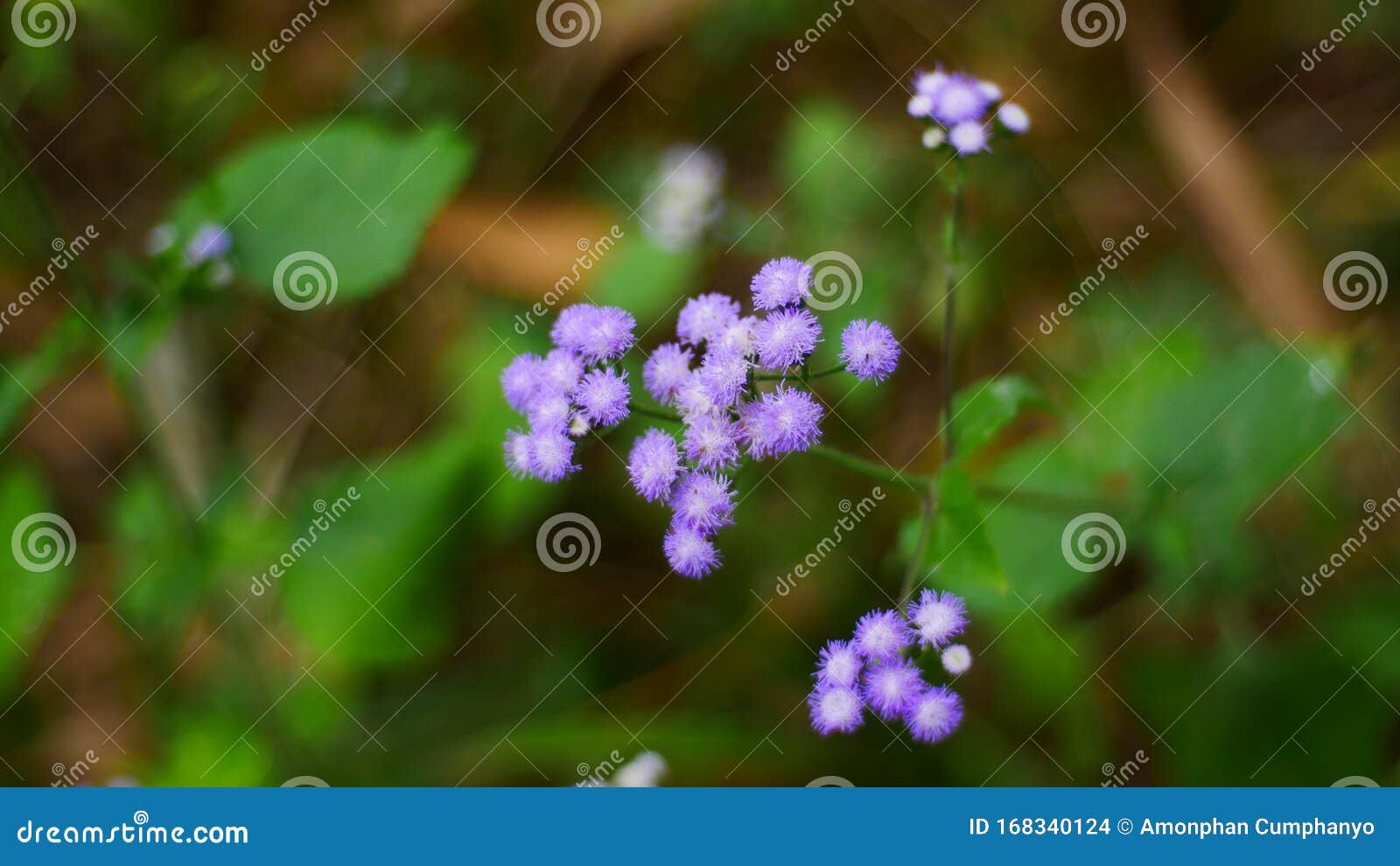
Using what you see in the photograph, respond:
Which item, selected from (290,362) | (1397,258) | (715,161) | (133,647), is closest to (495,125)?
(715,161)

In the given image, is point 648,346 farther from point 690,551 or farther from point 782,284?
point 690,551

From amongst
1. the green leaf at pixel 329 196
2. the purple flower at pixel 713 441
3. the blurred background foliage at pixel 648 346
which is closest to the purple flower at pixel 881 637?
the purple flower at pixel 713 441

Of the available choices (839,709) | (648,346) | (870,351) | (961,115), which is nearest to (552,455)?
(870,351)

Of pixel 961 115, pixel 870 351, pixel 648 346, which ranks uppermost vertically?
pixel 961 115

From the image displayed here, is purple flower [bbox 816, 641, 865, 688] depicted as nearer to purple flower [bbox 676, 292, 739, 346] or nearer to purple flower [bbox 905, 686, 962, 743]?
purple flower [bbox 905, 686, 962, 743]

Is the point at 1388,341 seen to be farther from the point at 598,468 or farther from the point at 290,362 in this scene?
the point at 290,362
